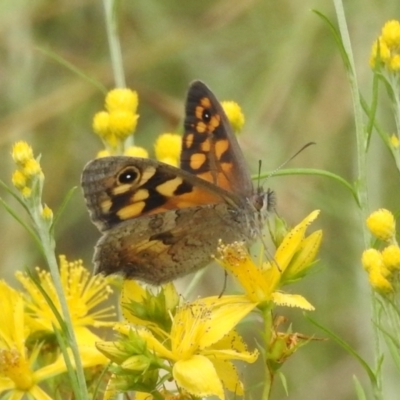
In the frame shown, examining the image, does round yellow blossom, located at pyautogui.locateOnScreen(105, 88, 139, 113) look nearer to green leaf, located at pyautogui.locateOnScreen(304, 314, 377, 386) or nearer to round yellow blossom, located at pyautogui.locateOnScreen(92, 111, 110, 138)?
round yellow blossom, located at pyautogui.locateOnScreen(92, 111, 110, 138)

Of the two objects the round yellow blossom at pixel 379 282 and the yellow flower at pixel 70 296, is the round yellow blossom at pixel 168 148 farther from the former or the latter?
the round yellow blossom at pixel 379 282

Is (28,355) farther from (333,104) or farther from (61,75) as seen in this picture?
(61,75)

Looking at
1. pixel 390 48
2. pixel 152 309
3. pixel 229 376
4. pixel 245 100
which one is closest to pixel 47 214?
pixel 152 309

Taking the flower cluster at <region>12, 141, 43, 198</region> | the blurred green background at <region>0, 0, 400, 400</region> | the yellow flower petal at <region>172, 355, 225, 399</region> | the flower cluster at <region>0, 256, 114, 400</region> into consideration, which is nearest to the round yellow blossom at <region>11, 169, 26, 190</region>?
the flower cluster at <region>12, 141, 43, 198</region>

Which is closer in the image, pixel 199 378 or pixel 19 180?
pixel 199 378

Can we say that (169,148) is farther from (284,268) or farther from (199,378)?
(199,378)

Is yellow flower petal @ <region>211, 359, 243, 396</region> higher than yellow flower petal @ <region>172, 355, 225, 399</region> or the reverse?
the reverse
